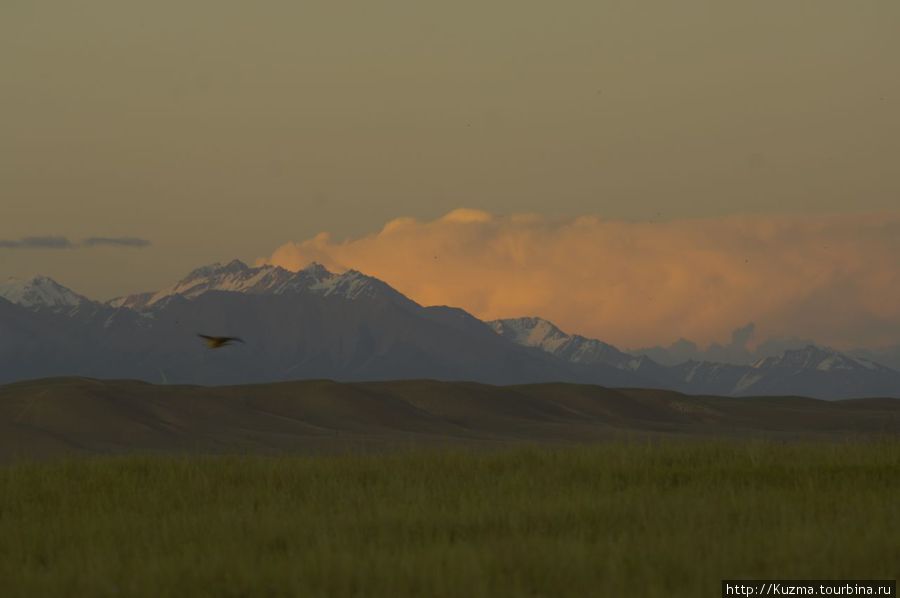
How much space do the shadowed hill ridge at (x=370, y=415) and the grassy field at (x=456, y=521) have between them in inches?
1358

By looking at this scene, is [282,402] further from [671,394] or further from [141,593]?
[141,593]

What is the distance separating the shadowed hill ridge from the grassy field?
34.5m

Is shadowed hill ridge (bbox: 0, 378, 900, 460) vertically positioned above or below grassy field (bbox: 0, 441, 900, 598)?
above

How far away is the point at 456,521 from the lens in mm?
13648

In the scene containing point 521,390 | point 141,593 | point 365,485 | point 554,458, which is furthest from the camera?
point 521,390

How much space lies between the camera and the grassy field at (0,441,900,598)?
11.2m

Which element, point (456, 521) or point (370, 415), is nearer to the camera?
point (456, 521)

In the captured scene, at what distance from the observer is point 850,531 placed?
499 inches

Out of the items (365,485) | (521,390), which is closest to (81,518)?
(365,485)

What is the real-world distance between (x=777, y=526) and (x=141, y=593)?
5958 mm

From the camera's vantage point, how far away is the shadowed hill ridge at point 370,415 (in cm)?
6119

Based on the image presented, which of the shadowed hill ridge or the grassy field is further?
the shadowed hill ridge

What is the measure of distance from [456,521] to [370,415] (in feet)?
196

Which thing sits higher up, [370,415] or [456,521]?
[370,415]
